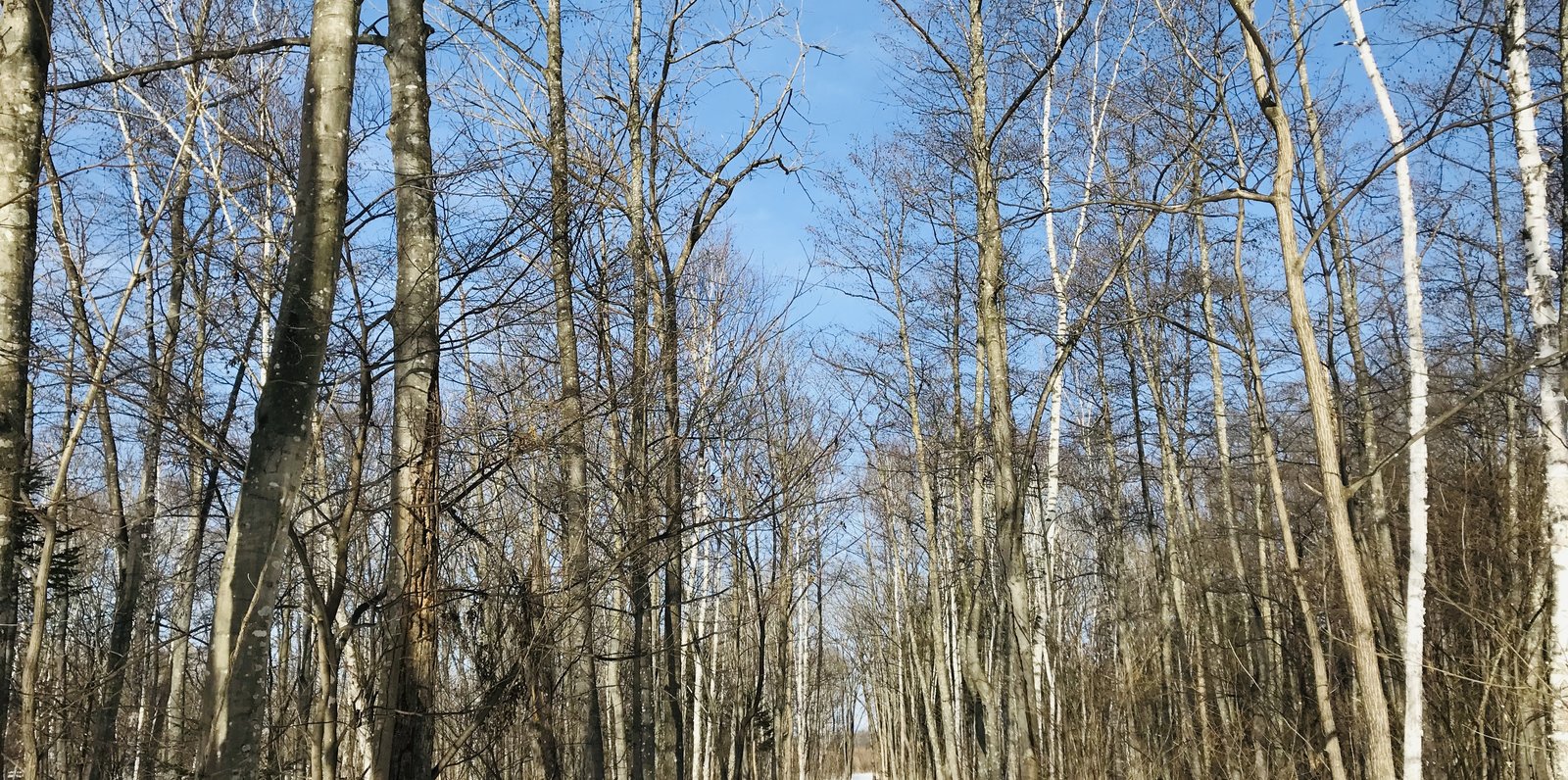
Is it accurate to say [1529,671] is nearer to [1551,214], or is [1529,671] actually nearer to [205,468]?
[1551,214]

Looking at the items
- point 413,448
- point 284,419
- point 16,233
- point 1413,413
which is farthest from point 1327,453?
point 16,233

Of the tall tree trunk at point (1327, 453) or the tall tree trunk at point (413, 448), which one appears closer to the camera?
the tall tree trunk at point (413, 448)

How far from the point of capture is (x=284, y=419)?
3.81 m

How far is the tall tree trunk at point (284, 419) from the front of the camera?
356cm

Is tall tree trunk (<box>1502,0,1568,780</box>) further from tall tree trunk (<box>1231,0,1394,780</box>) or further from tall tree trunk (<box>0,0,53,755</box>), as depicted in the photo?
tall tree trunk (<box>0,0,53,755</box>)

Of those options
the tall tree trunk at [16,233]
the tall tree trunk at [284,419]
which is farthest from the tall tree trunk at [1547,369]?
the tall tree trunk at [16,233]

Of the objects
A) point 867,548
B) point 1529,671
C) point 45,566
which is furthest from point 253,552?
point 867,548

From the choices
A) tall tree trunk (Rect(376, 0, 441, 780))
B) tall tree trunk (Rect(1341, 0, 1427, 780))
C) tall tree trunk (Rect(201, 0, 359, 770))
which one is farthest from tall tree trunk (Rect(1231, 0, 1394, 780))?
tall tree trunk (Rect(201, 0, 359, 770))

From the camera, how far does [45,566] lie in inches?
313

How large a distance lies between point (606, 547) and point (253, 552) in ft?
9.61

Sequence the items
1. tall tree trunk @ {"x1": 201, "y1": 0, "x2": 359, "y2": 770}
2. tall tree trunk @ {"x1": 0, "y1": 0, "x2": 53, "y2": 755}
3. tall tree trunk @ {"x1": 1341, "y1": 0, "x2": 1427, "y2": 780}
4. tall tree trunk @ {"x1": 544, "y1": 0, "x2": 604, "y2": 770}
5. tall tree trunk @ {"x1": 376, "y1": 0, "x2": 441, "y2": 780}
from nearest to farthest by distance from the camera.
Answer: tall tree trunk @ {"x1": 201, "y1": 0, "x2": 359, "y2": 770}, tall tree trunk @ {"x1": 0, "y1": 0, "x2": 53, "y2": 755}, tall tree trunk @ {"x1": 376, "y1": 0, "x2": 441, "y2": 780}, tall tree trunk @ {"x1": 544, "y1": 0, "x2": 604, "y2": 770}, tall tree trunk @ {"x1": 1341, "y1": 0, "x2": 1427, "y2": 780}

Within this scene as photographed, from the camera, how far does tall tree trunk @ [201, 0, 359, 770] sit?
3.56 m

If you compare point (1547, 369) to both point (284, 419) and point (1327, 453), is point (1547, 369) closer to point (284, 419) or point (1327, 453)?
point (1327, 453)

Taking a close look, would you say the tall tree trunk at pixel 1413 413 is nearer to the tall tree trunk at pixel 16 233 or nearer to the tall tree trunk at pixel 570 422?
the tall tree trunk at pixel 570 422
